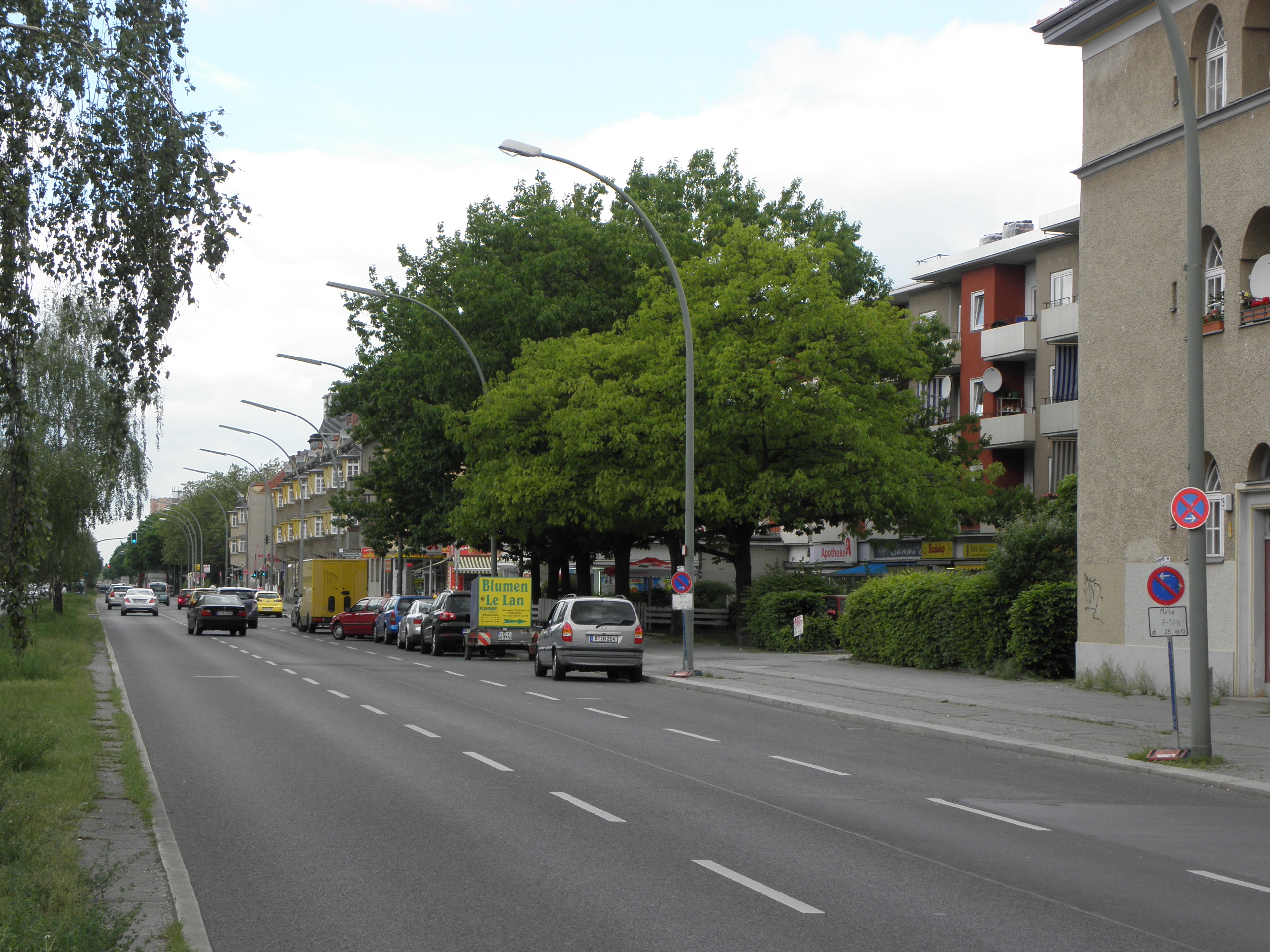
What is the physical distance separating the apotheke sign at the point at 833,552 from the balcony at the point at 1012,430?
37.9ft

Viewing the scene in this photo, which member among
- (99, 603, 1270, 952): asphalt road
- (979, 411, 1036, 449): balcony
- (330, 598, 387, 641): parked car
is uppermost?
(979, 411, 1036, 449): balcony

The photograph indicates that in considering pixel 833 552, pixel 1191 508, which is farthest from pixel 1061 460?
pixel 1191 508

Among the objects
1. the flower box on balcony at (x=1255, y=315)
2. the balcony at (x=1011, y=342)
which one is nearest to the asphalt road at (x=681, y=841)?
the flower box on balcony at (x=1255, y=315)

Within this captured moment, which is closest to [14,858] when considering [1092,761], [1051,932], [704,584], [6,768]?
[6,768]

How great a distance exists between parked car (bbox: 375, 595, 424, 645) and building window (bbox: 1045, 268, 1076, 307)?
22640mm

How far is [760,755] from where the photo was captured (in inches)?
605

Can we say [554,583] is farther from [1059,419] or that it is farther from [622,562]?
[1059,419]

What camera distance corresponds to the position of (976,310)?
171ft

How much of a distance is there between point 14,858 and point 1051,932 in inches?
213

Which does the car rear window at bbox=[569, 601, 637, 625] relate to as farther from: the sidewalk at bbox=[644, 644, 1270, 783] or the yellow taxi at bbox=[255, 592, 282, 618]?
the yellow taxi at bbox=[255, 592, 282, 618]

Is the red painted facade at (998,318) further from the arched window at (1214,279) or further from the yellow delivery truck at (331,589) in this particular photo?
the arched window at (1214,279)

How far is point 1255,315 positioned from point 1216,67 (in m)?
4.05

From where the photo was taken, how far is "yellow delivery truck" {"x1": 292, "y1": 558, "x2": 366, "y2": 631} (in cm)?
5853

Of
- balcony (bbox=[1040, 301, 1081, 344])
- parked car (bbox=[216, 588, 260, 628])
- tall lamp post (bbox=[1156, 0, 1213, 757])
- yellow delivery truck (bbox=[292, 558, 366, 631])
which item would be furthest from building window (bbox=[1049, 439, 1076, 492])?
tall lamp post (bbox=[1156, 0, 1213, 757])
